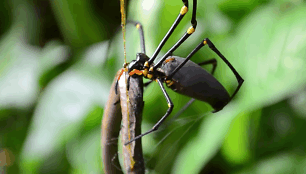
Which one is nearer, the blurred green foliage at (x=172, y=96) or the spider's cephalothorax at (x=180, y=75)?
the spider's cephalothorax at (x=180, y=75)

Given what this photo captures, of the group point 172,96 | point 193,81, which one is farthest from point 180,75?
point 172,96

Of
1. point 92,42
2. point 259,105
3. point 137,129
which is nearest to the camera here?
point 137,129

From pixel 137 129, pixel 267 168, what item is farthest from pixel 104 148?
pixel 267 168

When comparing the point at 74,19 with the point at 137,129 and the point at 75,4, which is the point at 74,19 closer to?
the point at 75,4

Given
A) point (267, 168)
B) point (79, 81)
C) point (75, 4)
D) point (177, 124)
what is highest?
point (75, 4)

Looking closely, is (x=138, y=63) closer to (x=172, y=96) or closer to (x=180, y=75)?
(x=180, y=75)

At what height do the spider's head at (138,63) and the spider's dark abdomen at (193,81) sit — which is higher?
the spider's head at (138,63)
